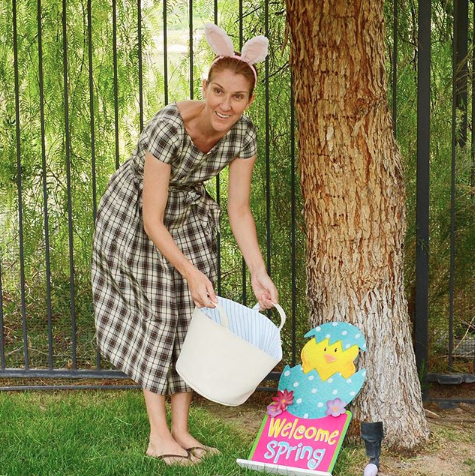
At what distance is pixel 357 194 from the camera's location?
3.22 m

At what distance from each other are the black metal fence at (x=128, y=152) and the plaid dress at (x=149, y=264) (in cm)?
70

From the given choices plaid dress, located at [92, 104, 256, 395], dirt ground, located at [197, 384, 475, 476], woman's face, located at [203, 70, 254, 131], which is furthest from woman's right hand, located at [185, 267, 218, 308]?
dirt ground, located at [197, 384, 475, 476]

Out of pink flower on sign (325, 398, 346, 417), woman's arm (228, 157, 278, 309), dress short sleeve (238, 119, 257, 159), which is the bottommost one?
pink flower on sign (325, 398, 346, 417)

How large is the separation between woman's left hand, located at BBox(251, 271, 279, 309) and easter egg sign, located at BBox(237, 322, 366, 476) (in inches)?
13.4

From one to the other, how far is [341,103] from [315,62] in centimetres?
18

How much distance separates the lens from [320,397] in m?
3.16

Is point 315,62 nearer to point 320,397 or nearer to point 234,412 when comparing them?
point 320,397

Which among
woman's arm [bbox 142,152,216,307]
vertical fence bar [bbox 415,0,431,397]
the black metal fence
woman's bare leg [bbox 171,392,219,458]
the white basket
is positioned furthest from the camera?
the black metal fence

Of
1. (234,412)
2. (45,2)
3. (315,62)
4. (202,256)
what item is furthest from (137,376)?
(45,2)

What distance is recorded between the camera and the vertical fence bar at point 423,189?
3.58m

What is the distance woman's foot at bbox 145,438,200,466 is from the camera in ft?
10.1

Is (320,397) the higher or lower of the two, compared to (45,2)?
lower

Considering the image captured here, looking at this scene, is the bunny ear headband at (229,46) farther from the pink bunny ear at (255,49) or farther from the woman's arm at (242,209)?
the woman's arm at (242,209)

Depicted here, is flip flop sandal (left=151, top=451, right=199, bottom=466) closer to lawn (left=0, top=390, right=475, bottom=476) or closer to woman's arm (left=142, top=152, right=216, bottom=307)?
lawn (left=0, top=390, right=475, bottom=476)
